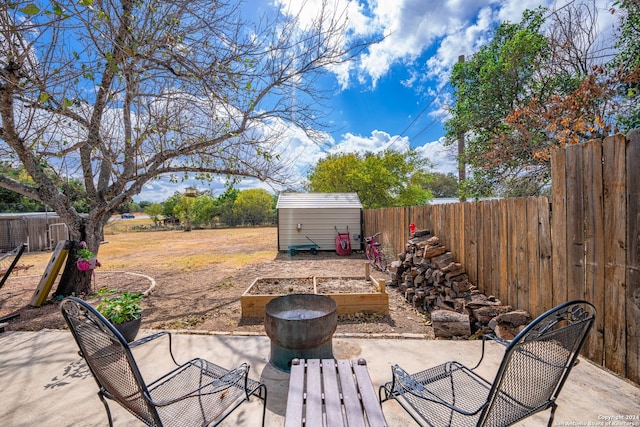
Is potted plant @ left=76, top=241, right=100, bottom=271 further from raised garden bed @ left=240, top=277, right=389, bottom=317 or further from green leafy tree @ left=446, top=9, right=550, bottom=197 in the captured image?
green leafy tree @ left=446, top=9, right=550, bottom=197

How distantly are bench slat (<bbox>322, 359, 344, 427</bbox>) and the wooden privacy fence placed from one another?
2.25m

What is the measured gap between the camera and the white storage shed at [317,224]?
10203mm

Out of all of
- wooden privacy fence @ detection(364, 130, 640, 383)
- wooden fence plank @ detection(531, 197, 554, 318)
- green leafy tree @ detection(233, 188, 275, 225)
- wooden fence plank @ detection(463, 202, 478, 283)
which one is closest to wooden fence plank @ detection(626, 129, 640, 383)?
wooden privacy fence @ detection(364, 130, 640, 383)

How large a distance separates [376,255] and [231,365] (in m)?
5.57

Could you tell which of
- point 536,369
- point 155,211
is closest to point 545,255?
point 536,369

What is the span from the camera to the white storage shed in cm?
1020

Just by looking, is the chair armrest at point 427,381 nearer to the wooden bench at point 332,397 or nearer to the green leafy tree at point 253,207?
the wooden bench at point 332,397

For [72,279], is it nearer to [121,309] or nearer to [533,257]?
[121,309]

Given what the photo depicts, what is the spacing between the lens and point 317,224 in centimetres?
1027

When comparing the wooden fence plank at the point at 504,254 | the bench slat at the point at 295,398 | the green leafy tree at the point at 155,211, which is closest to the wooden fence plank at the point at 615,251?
the wooden fence plank at the point at 504,254

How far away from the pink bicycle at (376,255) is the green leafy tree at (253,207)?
1774 centimetres

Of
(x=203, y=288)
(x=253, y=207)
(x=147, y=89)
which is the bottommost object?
(x=203, y=288)

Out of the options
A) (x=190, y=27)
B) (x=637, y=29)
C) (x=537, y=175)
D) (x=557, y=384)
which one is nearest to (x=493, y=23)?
(x=637, y=29)

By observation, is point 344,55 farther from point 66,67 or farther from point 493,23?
point 493,23
